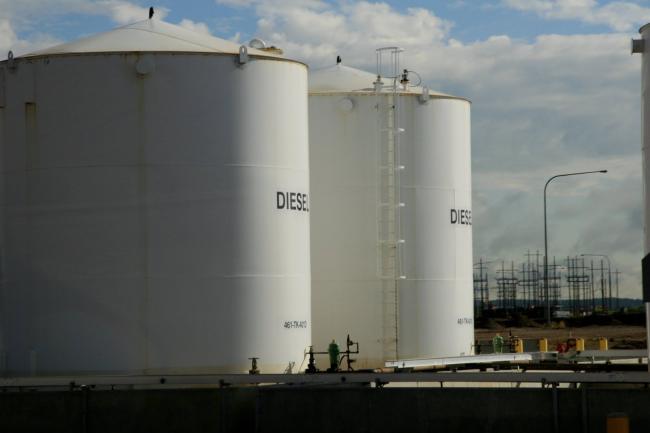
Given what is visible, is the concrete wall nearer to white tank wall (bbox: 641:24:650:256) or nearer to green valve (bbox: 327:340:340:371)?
white tank wall (bbox: 641:24:650:256)

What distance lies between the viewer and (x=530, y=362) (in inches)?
1420

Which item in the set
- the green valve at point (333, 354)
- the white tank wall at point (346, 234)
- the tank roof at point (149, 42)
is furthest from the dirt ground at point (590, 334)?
the tank roof at point (149, 42)

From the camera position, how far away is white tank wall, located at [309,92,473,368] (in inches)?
1262

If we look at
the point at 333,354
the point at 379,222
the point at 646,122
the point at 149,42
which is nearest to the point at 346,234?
→ the point at 379,222

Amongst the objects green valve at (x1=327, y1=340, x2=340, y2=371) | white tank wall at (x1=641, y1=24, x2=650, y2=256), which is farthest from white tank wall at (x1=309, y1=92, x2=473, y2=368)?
white tank wall at (x1=641, y1=24, x2=650, y2=256)

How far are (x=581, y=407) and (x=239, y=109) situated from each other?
34.7 ft

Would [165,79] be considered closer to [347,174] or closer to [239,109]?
[239,109]

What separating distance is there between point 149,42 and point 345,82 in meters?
8.80

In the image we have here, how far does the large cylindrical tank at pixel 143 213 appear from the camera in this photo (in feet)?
81.1

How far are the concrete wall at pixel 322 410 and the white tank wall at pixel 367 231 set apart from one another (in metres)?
11.6

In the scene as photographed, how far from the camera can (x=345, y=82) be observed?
3381cm

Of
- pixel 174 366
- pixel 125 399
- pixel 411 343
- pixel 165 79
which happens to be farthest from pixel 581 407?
pixel 411 343

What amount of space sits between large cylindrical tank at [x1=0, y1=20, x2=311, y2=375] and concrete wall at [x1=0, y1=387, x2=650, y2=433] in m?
3.84

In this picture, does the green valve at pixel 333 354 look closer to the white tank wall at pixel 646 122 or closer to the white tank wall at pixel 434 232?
the white tank wall at pixel 434 232
